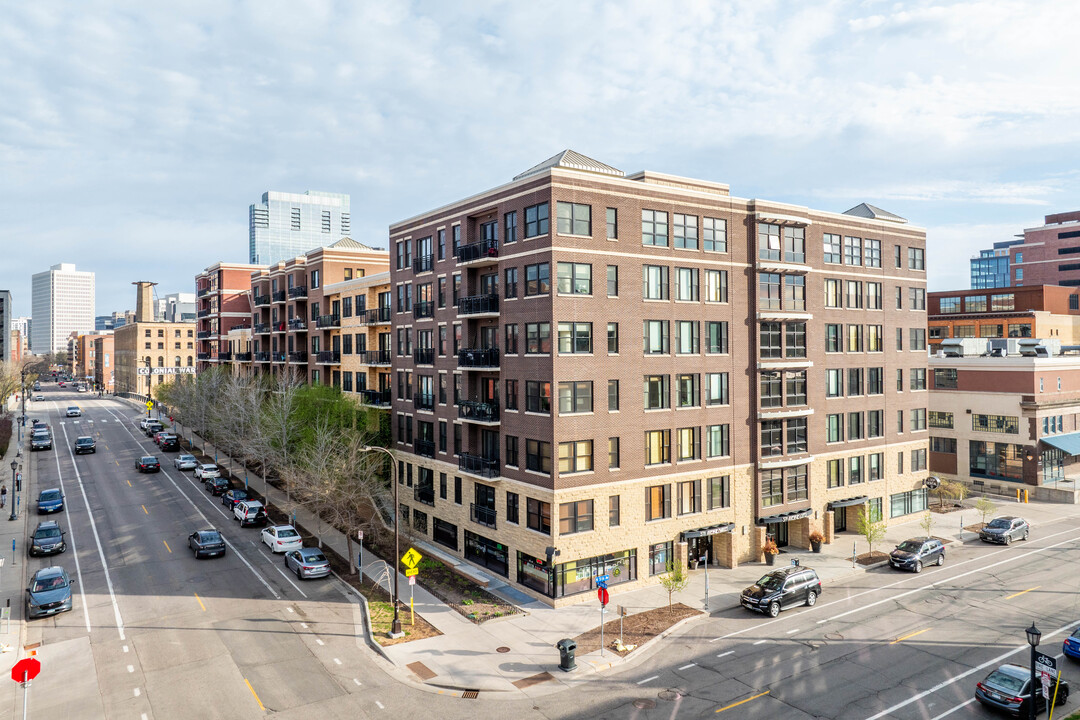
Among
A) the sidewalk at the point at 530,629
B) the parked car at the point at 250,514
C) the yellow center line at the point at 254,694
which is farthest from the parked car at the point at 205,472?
the yellow center line at the point at 254,694

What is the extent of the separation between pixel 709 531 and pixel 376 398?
2636 centimetres

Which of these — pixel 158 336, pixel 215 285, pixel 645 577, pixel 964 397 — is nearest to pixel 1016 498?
pixel 964 397

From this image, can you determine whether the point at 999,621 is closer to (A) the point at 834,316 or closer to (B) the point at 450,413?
(A) the point at 834,316

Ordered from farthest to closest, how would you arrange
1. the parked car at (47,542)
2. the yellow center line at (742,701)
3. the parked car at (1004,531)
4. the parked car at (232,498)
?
the parked car at (232,498), the parked car at (1004,531), the parked car at (47,542), the yellow center line at (742,701)

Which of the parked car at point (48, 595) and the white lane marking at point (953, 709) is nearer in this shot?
the white lane marking at point (953, 709)

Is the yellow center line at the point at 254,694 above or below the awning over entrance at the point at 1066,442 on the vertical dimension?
below

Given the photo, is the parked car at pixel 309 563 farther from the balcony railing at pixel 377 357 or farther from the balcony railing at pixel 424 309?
the balcony railing at pixel 377 357

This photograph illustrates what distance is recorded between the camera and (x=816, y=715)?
2169cm

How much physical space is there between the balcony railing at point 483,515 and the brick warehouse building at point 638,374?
0.43 feet

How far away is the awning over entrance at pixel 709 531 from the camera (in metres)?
36.3

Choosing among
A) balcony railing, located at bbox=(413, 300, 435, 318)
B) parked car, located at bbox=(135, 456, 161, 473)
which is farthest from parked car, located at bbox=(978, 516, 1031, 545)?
parked car, located at bbox=(135, 456, 161, 473)

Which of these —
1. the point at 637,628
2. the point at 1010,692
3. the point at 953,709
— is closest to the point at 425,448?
the point at 637,628

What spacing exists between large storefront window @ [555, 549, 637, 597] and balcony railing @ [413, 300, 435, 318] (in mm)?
18528

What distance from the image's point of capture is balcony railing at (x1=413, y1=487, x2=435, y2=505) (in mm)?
43156
